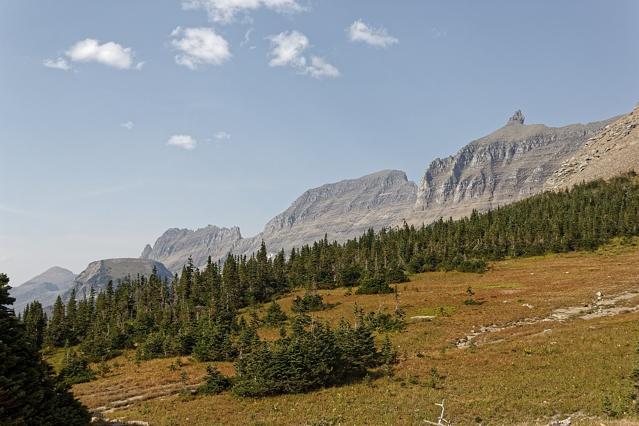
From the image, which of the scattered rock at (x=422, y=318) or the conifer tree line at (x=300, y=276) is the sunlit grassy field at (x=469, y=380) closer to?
the scattered rock at (x=422, y=318)

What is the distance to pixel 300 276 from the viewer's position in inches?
4904

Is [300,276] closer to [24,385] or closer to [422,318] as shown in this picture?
[422,318]

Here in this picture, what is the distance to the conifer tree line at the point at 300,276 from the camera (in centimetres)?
7756

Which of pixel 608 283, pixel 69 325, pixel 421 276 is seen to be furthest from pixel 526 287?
pixel 69 325

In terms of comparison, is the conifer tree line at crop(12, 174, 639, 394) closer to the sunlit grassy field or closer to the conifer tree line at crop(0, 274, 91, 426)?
the sunlit grassy field

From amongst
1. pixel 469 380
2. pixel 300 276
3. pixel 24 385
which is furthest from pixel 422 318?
pixel 300 276

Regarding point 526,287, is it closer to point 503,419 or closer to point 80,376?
point 503,419

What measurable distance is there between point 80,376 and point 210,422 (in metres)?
34.0

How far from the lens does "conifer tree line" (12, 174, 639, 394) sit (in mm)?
77562

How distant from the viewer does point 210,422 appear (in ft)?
96.0

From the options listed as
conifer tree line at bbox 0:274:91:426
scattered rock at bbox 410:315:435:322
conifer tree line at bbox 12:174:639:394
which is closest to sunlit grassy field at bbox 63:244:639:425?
scattered rock at bbox 410:315:435:322

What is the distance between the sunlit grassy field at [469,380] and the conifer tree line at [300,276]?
1694 centimetres

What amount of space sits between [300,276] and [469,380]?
9458 cm

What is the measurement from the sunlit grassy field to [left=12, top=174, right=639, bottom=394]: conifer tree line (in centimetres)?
1694
